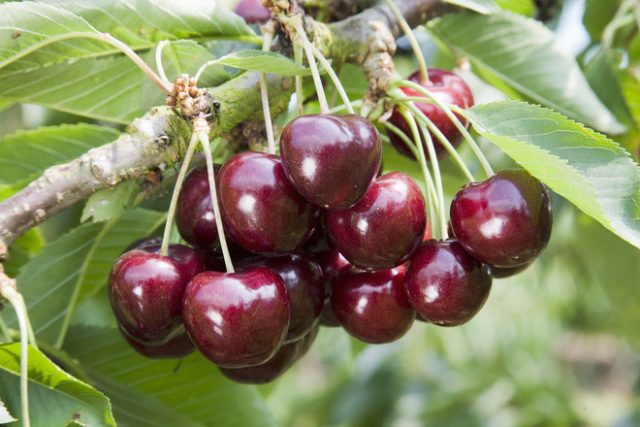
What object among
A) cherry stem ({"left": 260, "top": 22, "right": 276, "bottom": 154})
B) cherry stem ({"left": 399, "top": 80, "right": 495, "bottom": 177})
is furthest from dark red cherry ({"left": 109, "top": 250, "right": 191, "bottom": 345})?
cherry stem ({"left": 399, "top": 80, "right": 495, "bottom": 177})

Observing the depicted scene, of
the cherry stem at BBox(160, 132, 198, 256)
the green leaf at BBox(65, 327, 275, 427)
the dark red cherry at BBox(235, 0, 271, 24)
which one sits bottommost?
the green leaf at BBox(65, 327, 275, 427)

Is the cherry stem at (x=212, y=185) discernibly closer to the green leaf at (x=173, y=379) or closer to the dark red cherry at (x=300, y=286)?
the dark red cherry at (x=300, y=286)

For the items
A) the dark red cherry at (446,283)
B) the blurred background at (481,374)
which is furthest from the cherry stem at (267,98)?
the blurred background at (481,374)

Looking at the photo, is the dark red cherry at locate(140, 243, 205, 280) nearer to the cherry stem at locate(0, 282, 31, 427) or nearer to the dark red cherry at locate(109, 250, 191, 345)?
the dark red cherry at locate(109, 250, 191, 345)

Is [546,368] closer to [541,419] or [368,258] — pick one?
[541,419]

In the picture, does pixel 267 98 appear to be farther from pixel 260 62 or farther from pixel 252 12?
pixel 252 12
